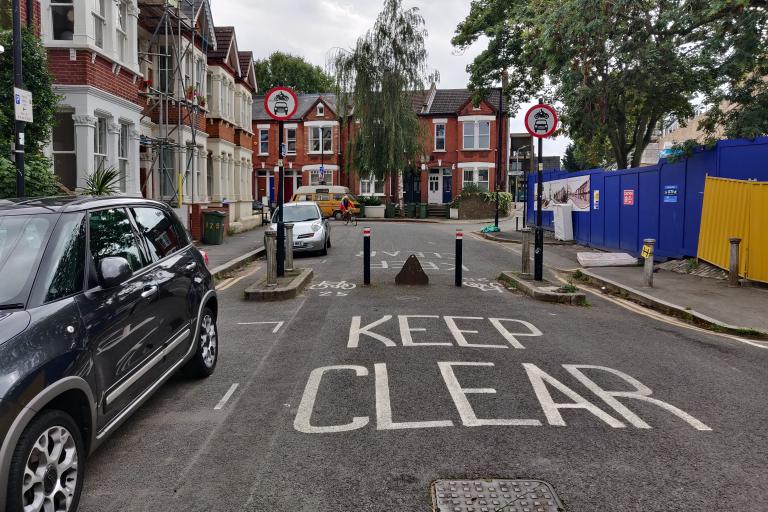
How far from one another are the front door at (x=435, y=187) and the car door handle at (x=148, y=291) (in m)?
48.8

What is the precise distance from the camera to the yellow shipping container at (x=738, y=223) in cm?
1188

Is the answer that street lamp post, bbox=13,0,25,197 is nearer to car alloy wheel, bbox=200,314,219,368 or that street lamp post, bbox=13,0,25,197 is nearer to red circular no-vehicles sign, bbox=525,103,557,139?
car alloy wheel, bbox=200,314,219,368

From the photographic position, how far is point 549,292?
1125cm

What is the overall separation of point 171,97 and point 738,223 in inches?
665

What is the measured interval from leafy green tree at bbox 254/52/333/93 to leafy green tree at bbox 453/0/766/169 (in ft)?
A: 162

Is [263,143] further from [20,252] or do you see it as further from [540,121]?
[20,252]

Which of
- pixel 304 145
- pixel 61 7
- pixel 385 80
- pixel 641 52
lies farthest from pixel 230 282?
pixel 304 145

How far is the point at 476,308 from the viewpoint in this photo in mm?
10250

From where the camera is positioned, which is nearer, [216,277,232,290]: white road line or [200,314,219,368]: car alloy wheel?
[200,314,219,368]: car alloy wheel

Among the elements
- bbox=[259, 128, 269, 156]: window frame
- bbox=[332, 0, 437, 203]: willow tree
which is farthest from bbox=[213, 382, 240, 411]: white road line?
bbox=[259, 128, 269, 156]: window frame

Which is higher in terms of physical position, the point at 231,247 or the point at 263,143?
the point at 263,143

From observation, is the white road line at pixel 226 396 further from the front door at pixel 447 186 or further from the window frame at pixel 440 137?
the window frame at pixel 440 137

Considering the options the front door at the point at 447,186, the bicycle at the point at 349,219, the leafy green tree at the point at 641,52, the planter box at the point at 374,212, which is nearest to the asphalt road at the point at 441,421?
the leafy green tree at the point at 641,52

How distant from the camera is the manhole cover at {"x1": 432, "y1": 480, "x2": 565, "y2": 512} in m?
3.64
